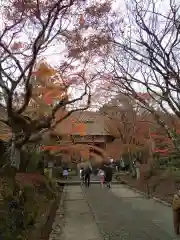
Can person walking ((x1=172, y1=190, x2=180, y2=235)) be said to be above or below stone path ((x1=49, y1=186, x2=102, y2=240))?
above

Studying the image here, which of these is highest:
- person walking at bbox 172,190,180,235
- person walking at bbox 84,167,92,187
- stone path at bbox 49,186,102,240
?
person walking at bbox 84,167,92,187

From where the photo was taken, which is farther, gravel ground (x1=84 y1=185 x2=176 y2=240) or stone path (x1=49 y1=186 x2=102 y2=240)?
stone path (x1=49 y1=186 x2=102 y2=240)

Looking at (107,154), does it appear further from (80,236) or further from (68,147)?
(80,236)

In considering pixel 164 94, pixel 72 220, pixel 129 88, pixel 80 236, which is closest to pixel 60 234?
pixel 80 236

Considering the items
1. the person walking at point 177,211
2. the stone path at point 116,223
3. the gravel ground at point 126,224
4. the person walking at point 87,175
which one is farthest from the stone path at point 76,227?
the person walking at point 87,175

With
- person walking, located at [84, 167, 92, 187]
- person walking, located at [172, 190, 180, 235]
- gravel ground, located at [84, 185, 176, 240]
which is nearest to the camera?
person walking, located at [172, 190, 180, 235]

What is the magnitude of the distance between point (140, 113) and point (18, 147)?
2611 centimetres

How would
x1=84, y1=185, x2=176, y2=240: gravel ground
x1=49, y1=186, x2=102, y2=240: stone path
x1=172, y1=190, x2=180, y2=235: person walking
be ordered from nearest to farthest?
1. x1=172, y1=190, x2=180, y2=235: person walking
2. x1=84, y1=185, x2=176, y2=240: gravel ground
3. x1=49, y1=186, x2=102, y2=240: stone path

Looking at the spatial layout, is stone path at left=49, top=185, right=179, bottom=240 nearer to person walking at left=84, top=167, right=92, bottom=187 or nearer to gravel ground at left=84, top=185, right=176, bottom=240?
gravel ground at left=84, top=185, right=176, bottom=240

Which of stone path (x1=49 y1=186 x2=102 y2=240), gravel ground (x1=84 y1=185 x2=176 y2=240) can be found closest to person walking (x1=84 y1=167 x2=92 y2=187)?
gravel ground (x1=84 y1=185 x2=176 y2=240)

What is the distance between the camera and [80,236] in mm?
10500

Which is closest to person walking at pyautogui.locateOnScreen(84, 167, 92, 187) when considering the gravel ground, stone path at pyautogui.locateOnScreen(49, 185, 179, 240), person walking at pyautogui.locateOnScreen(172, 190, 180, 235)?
stone path at pyautogui.locateOnScreen(49, 185, 179, 240)

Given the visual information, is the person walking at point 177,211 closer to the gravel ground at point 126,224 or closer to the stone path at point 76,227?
the gravel ground at point 126,224

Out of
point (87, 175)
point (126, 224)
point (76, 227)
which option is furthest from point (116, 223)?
point (87, 175)
